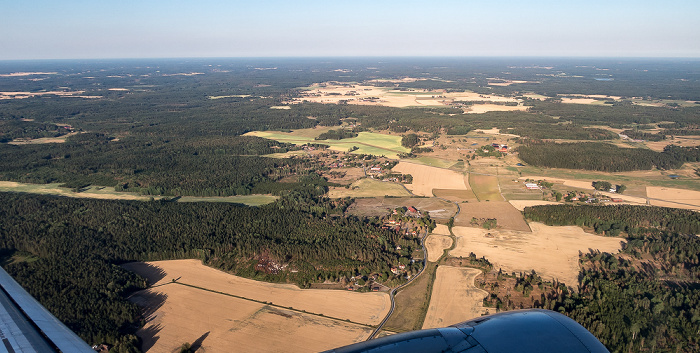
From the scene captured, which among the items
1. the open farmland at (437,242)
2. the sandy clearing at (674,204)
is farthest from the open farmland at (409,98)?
the open farmland at (437,242)

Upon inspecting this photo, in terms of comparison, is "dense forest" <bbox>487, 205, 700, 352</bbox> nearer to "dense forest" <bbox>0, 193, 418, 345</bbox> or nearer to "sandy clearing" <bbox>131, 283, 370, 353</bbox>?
"sandy clearing" <bbox>131, 283, 370, 353</bbox>

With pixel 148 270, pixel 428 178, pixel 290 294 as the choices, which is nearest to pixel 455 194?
pixel 428 178

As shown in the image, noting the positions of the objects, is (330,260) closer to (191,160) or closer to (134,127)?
(191,160)

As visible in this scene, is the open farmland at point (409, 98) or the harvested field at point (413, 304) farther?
the open farmland at point (409, 98)

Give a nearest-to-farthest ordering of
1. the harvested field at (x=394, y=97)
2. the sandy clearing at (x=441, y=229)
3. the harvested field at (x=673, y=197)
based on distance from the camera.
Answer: the sandy clearing at (x=441, y=229)
the harvested field at (x=673, y=197)
the harvested field at (x=394, y=97)

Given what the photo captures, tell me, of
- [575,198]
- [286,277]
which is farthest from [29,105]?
[575,198]

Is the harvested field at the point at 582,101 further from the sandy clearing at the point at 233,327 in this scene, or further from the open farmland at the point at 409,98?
the sandy clearing at the point at 233,327
